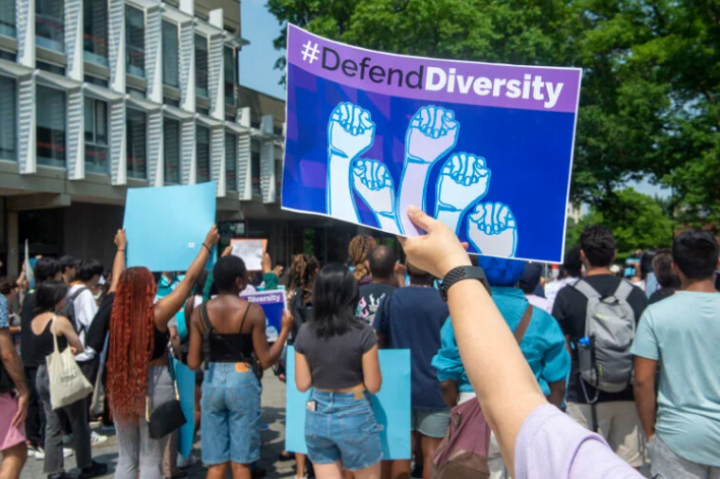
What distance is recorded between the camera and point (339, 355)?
3963 mm

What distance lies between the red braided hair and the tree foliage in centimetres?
1380

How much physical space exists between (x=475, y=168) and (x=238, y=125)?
26.9 meters

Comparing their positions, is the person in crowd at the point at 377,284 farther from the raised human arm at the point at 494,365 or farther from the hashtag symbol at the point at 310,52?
the raised human arm at the point at 494,365

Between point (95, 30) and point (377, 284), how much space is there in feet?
64.7

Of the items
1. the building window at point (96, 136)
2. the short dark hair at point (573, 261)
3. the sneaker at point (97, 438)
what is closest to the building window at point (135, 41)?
the building window at point (96, 136)

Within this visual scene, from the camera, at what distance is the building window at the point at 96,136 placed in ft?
68.6

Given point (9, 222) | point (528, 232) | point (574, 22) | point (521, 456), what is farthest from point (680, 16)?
point (9, 222)

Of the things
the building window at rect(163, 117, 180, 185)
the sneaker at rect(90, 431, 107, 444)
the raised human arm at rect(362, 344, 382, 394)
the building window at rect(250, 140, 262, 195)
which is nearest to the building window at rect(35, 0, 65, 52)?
the building window at rect(163, 117, 180, 185)

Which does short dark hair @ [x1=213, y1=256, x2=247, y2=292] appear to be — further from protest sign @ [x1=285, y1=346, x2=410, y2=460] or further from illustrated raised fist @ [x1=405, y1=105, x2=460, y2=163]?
illustrated raised fist @ [x1=405, y1=105, x2=460, y2=163]

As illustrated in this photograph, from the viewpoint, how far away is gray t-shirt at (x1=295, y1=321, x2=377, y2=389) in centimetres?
395

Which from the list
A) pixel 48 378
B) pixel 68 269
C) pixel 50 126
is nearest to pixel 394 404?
pixel 48 378

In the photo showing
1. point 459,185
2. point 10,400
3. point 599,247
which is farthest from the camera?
point 599,247

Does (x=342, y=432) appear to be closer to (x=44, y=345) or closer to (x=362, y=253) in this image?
(x=362, y=253)

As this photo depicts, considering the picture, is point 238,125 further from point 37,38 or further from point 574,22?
point 574,22
